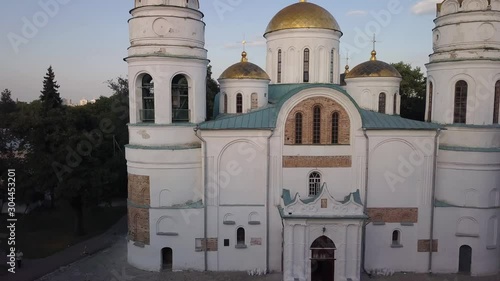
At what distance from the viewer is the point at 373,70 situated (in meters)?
20.3

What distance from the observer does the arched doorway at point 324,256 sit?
50.5 feet

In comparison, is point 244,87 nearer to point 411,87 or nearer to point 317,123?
point 317,123

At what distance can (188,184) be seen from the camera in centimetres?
1697

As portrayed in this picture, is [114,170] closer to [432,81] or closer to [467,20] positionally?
[432,81]

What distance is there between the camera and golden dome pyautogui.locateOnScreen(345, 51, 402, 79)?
796 inches

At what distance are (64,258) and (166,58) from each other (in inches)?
413

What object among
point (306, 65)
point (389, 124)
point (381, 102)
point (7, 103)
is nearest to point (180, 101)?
point (306, 65)

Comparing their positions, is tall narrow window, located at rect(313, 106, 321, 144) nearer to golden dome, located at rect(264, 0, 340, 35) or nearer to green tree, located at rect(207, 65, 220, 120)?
golden dome, located at rect(264, 0, 340, 35)

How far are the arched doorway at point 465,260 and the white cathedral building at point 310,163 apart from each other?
4 cm

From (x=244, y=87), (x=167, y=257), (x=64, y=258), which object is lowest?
(x=64, y=258)

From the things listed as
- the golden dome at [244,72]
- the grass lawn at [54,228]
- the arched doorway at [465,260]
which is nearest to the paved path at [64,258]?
the grass lawn at [54,228]

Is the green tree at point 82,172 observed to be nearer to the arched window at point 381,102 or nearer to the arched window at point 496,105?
the arched window at point 381,102

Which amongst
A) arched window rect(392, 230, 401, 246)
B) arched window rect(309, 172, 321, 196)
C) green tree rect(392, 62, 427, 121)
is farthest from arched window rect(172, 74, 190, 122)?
green tree rect(392, 62, 427, 121)

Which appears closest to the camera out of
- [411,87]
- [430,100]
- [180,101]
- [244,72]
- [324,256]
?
[324,256]
